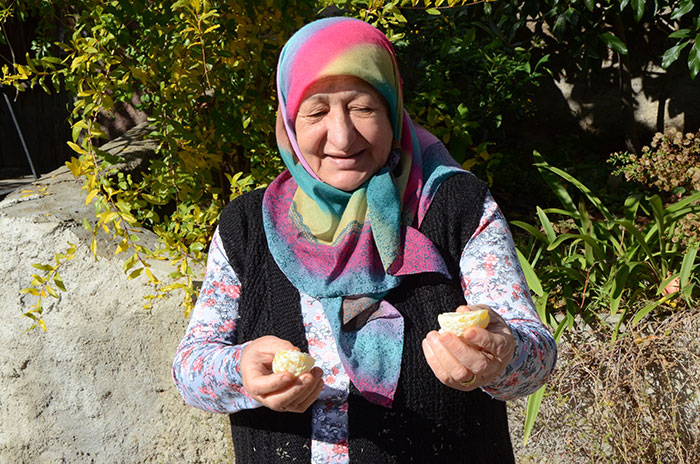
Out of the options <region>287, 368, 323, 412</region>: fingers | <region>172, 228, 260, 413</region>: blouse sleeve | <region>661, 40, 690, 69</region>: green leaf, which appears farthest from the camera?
<region>661, 40, 690, 69</region>: green leaf

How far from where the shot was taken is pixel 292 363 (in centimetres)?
130

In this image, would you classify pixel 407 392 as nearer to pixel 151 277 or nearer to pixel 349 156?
pixel 349 156

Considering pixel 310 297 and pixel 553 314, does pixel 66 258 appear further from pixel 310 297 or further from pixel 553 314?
pixel 553 314

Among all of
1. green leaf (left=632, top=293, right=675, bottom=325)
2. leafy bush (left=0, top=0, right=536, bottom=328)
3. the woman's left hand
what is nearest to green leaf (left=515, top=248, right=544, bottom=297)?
green leaf (left=632, top=293, right=675, bottom=325)

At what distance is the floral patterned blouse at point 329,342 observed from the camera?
4.61ft

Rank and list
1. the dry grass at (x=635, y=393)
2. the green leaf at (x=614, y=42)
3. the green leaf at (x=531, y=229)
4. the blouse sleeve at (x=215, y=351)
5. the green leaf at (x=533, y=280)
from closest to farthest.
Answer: the blouse sleeve at (x=215, y=351)
the dry grass at (x=635, y=393)
the green leaf at (x=533, y=280)
the green leaf at (x=531, y=229)
the green leaf at (x=614, y=42)

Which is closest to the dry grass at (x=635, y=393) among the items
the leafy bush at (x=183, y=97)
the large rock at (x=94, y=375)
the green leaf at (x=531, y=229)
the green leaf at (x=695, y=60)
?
the green leaf at (x=531, y=229)

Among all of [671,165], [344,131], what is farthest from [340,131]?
[671,165]

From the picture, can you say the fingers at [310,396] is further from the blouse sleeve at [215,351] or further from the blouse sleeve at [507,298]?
A: the blouse sleeve at [507,298]

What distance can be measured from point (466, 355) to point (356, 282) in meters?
0.44

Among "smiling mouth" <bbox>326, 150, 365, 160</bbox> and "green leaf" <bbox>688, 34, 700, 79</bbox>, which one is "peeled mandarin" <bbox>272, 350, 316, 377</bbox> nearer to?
"smiling mouth" <bbox>326, 150, 365, 160</bbox>

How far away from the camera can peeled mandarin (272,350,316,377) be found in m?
1.29

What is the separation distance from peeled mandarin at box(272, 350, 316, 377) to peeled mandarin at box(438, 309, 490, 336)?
0.26 meters


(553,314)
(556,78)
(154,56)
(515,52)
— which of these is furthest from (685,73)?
(154,56)
